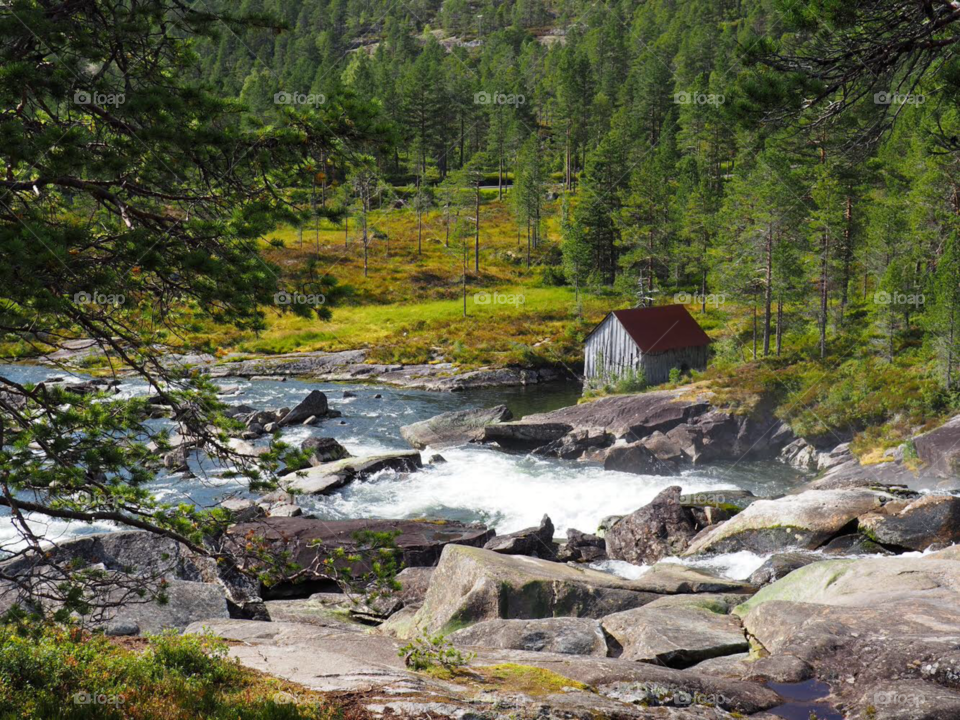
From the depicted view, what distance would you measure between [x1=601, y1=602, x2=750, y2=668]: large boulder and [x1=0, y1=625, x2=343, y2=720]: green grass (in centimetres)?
A: 499

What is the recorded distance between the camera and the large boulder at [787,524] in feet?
60.1

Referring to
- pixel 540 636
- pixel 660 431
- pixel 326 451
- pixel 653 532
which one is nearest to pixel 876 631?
pixel 540 636

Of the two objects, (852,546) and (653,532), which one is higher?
→ (852,546)

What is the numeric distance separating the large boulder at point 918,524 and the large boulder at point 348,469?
48.9 feet

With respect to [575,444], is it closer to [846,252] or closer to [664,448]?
[664,448]

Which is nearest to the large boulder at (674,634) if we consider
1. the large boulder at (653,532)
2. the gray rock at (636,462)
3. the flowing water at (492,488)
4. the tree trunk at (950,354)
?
the flowing water at (492,488)

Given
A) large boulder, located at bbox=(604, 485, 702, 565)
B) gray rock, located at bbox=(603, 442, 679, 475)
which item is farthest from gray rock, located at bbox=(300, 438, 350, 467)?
large boulder, located at bbox=(604, 485, 702, 565)

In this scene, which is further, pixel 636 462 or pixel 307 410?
pixel 307 410

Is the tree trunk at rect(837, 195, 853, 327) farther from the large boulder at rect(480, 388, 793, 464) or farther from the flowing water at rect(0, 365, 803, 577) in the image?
the flowing water at rect(0, 365, 803, 577)

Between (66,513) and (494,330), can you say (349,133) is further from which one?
(494,330)

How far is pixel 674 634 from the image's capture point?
11.4 meters

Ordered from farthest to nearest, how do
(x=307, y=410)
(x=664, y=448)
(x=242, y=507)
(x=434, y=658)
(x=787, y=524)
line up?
(x=307, y=410) → (x=664, y=448) → (x=242, y=507) → (x=787, y=524) → (x=434, y=658)

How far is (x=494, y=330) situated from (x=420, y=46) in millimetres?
118122

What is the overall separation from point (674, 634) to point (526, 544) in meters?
7.75
